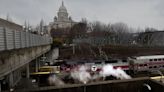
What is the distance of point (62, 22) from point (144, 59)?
396ft

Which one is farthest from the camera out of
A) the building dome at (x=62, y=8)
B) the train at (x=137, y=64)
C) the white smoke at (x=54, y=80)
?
the building dome at (x=62, y=8)

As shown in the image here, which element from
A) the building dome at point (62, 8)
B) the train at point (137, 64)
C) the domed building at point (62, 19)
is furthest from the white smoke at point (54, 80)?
the building dome at point (62, 8)

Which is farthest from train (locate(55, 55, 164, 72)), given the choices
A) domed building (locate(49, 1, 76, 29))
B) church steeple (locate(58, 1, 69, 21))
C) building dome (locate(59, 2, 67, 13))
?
building dome (locate(59, 2, 67, 13))

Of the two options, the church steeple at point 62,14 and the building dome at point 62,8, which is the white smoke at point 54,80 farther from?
the building dome at point 62,8

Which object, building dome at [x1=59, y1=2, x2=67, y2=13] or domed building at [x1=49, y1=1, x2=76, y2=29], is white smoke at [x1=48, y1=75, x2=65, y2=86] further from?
building dome at [x1=59, y1=2, x2=67, y2=13]

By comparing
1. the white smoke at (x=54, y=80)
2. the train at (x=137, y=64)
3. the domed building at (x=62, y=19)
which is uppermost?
the domed building at (x=62, y=19)

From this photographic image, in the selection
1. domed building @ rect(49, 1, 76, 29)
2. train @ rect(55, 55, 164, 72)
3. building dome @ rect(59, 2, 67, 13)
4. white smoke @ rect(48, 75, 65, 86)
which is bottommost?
white smoke @ rect(48, 75, 65, 86)

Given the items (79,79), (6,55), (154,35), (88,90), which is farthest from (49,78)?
(154,35)

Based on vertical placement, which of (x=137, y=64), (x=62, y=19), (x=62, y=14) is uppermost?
(x=62, y=14)

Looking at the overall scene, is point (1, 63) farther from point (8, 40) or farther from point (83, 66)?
point (83, 66)

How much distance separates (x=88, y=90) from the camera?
12.9 meters

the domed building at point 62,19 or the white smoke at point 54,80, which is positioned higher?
the domed building at point 62,19

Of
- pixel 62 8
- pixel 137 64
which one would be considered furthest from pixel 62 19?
pixel 137 64

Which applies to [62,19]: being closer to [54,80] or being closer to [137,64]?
[137,64]
